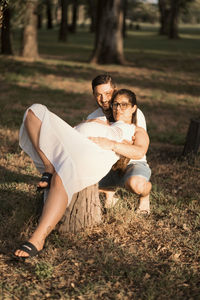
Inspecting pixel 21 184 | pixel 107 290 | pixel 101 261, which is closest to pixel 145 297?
pixel 107 290

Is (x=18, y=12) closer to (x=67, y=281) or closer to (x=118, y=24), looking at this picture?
(x=118, y=24)

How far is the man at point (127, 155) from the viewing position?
165 inches

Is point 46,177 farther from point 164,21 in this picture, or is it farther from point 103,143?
point 164,21

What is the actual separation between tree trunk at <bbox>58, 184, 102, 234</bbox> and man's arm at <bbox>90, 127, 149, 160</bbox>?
44 cm

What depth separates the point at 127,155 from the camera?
418 centimetres

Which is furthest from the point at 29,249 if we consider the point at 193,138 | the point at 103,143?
the point at 193,138

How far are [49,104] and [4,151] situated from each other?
4291mm

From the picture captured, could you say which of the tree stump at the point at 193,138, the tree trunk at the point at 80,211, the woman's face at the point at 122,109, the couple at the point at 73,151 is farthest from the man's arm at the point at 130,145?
the tree stump at the point at 193,138

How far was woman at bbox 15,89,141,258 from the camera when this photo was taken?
3674mm

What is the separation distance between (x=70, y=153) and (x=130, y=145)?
678 mm

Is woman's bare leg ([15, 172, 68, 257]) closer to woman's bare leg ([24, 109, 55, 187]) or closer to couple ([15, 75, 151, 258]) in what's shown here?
couple ([15, 75, 151, 258])

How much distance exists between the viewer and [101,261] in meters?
3.70

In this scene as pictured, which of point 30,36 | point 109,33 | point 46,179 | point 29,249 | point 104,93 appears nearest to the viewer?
point 29,249

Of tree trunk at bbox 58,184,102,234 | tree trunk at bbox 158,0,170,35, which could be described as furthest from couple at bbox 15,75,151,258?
tree trunk at bbox 158,0,170,35
